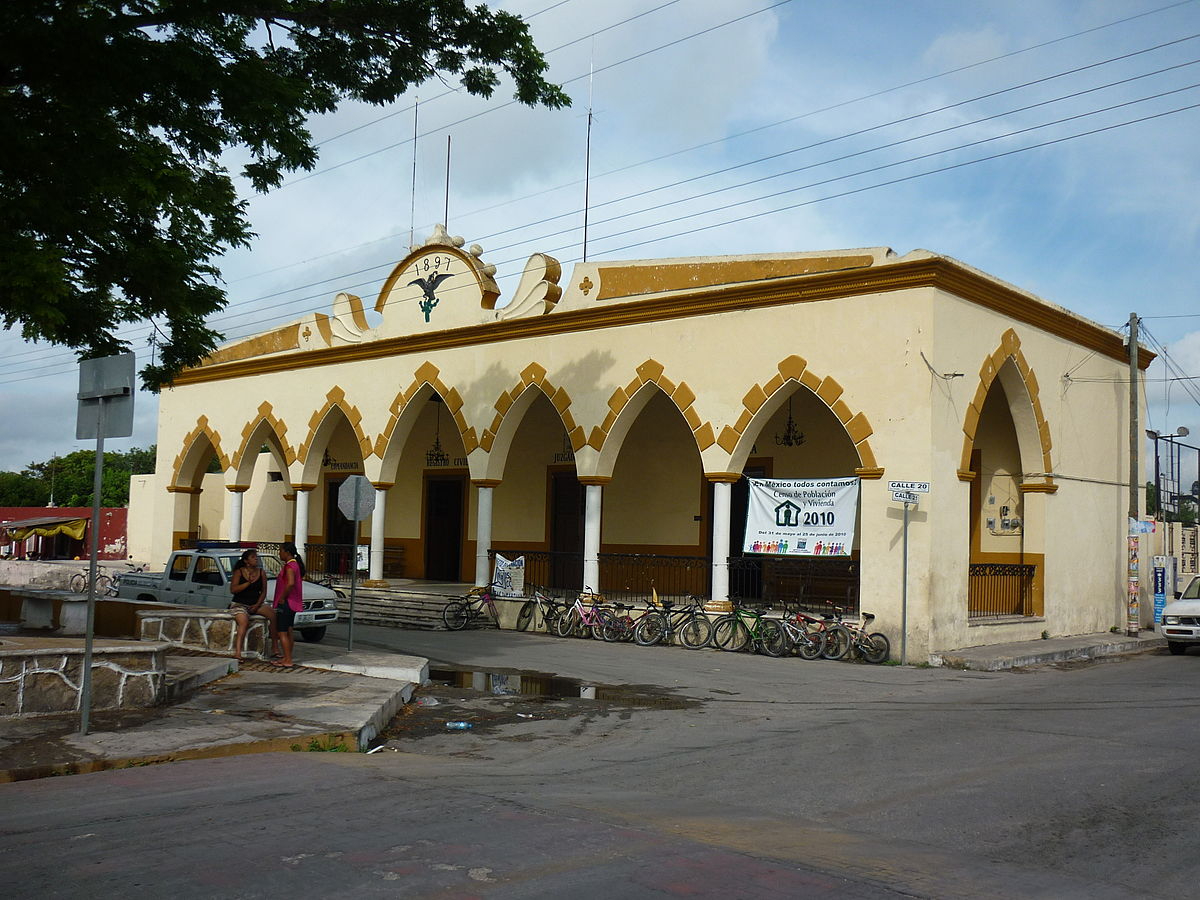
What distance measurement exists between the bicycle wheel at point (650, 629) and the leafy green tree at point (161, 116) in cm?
861

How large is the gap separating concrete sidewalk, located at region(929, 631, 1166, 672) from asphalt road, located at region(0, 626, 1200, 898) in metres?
4.41

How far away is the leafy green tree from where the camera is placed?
359 inches

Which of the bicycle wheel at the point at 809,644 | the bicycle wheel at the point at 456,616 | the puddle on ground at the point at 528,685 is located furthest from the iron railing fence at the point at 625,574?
the puddle on ground at the point at 528,685

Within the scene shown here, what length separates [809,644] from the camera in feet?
53.7

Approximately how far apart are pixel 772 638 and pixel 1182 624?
7126mm

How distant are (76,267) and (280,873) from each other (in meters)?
8.21

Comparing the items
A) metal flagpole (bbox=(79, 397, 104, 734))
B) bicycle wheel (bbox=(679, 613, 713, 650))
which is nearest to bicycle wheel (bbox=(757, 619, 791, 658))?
bicycle wheel (bbox=(679, 613, 713, 650))

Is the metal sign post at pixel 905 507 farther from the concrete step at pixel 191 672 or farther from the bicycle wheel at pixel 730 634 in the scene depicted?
the concrete step at pixel 191 672

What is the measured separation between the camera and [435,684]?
12875mm

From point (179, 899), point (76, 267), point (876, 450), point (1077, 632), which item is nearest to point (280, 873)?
point (179, 899)

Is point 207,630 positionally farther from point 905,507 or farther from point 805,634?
point 905,507

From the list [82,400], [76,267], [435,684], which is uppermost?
[76,267]

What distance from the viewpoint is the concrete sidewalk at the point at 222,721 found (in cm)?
755

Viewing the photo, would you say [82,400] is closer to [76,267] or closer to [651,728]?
[76,267]
